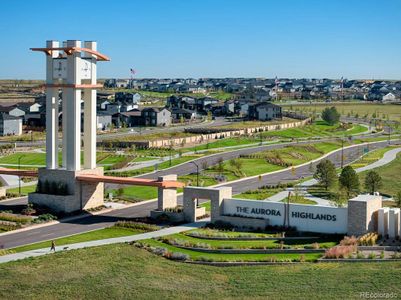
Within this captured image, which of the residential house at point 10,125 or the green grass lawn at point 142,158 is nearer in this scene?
the green grass lawn at point 142,158

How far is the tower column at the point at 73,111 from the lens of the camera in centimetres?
5525

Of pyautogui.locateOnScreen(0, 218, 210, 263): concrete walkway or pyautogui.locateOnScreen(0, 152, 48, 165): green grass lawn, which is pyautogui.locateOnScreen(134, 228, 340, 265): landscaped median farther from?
pyautogui.locateOnScreen(0, 152, 48, 165): green grass lawn

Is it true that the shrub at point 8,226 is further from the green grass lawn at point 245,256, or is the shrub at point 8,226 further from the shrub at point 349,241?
the shrub at point 349,241

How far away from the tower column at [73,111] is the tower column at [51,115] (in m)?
1.52

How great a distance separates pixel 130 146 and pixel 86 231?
5233 centimetres

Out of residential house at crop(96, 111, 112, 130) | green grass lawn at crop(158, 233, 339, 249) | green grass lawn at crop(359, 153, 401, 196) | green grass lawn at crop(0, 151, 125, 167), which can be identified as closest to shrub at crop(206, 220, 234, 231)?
green grass lawn at crop(158, 233, 339, 249)

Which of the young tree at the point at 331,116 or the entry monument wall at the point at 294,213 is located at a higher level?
the young tree at the point at 331,116

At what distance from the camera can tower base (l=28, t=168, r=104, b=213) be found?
181 ft

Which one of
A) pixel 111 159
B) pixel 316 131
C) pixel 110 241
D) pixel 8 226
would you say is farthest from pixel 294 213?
pixel 316 131

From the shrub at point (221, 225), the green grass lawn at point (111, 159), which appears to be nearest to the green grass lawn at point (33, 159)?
the green grass lawn at point (111, 159)

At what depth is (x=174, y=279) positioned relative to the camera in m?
36.1

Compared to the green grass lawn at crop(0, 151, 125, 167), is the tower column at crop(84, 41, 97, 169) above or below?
above

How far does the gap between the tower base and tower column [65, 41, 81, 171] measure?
3.60 feet

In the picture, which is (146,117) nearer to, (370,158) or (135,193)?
(370,158)
